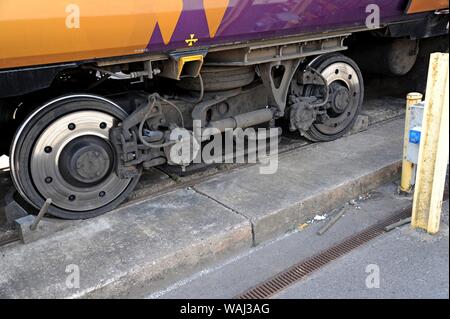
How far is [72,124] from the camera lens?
11.2 ft

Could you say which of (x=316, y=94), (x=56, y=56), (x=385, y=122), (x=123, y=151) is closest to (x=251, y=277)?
(x=123, y=151)

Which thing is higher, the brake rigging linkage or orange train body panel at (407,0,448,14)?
orange train body panel at (407,0,448,14)

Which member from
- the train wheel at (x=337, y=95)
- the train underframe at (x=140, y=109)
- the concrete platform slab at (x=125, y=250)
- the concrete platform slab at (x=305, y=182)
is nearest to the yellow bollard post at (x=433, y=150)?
the concrete platform slab at (x=305, y=182)

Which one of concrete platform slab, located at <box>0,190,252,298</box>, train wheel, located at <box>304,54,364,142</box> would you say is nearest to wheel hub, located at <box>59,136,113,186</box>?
concrete platform slab, located at <box>0,190,252,298</box>

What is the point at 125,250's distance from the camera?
10.3ft

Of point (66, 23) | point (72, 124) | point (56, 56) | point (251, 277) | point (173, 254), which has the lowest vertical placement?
point (251, 277)

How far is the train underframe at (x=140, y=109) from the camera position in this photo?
338 centimetres

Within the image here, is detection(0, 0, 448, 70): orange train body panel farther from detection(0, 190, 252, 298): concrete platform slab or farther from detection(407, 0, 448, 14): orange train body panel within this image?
detection(407, 0, 448, 14): orange train body panel

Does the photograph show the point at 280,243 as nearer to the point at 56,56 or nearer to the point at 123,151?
the point at 123,151

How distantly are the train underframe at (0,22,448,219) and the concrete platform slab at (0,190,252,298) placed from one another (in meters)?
0.30

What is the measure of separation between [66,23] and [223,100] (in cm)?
176

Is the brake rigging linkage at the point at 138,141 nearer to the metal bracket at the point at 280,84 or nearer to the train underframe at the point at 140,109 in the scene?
the train underframe at the point at 140,109

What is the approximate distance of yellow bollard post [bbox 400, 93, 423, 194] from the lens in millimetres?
3883

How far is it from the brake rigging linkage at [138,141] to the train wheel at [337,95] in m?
1.87
